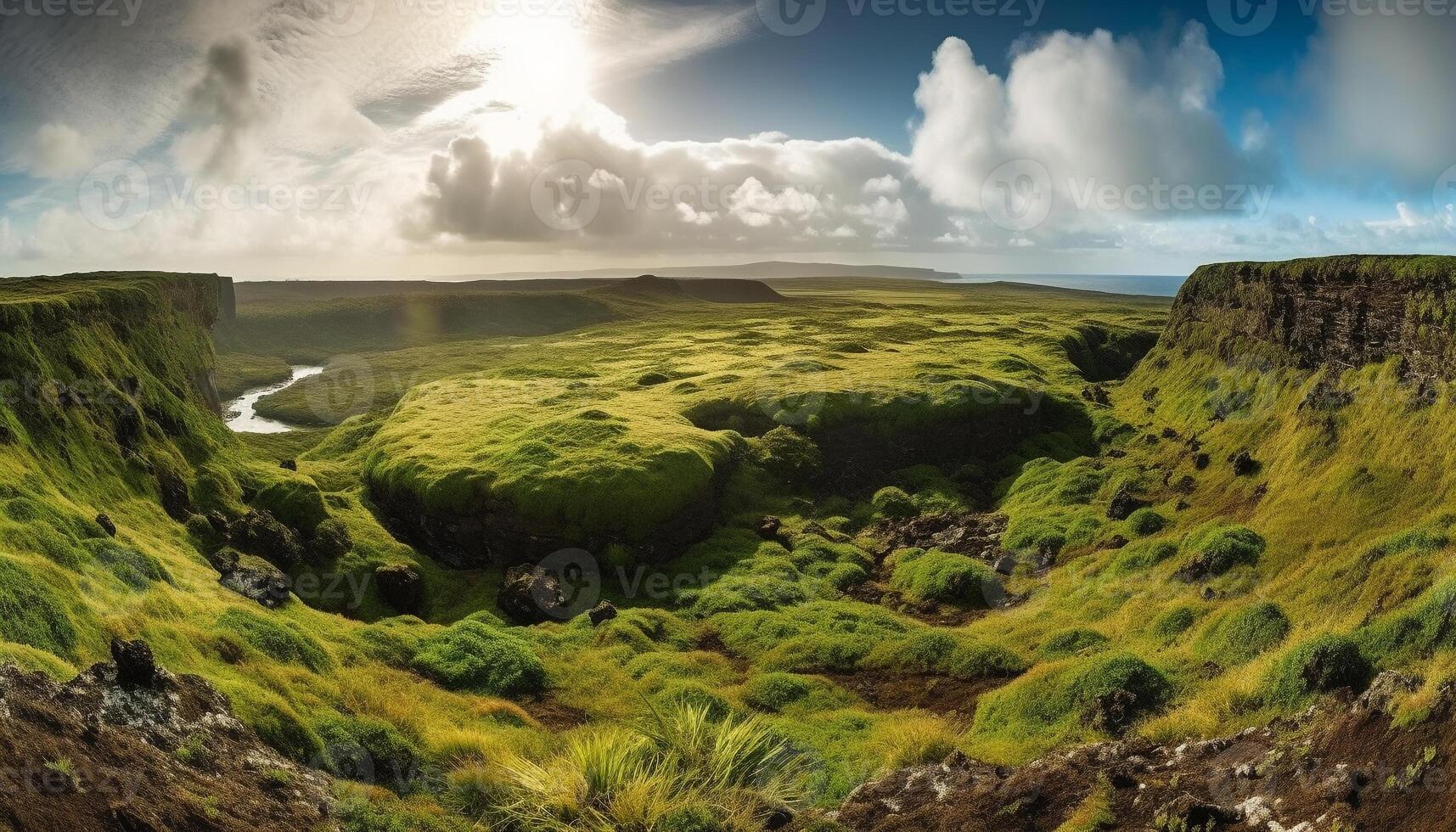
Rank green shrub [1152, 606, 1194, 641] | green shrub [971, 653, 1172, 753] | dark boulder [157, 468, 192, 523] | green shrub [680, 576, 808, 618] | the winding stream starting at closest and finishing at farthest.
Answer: green shrub [971, 653, 1172, 753] < green shrub [1152, 606, 1194, 641] < dark boulder [157, 468, 192, 523] < green shrub [680, 576, 808, 618] < the winding stream

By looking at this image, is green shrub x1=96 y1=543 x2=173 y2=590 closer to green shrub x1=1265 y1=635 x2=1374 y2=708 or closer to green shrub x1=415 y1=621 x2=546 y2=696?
green shrub x1=415 y1=621 x2=546 y2=696

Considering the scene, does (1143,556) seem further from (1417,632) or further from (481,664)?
(481,664)

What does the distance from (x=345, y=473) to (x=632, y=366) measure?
4291cm

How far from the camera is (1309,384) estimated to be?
39.1 meters

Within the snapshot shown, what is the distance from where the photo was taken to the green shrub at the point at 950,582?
37.3m

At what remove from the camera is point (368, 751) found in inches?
682

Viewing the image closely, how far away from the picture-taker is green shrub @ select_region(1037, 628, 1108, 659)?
2869 cm

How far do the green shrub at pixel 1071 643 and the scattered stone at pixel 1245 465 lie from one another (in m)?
15.2

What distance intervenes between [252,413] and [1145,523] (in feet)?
402

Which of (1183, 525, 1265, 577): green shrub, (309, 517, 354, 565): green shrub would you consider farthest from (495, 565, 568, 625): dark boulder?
(1183, 525, 1265, 577): green shrub

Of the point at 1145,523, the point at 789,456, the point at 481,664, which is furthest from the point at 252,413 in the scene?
the point at 1145,523

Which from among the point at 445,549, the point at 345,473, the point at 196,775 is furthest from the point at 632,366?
the point at 196,775

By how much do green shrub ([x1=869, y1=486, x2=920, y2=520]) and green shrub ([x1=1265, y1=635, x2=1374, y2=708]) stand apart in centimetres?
3143

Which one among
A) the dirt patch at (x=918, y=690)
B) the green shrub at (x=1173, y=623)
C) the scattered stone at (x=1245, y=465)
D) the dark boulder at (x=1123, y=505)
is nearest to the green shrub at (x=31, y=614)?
the dirt patch at (x=918, y=690)
